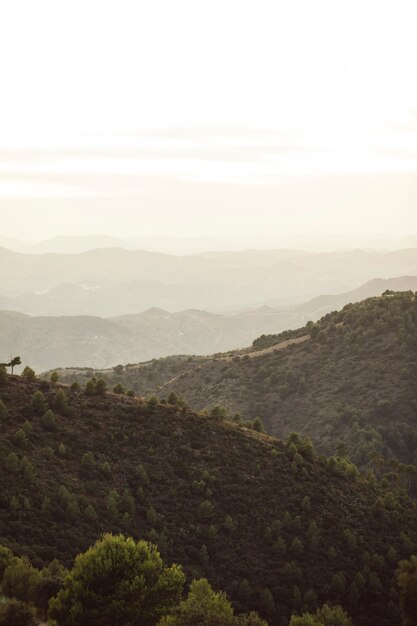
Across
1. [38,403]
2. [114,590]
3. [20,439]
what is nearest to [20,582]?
[114,590]

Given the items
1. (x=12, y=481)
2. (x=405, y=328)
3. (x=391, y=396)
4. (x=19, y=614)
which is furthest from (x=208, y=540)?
(x=405, y=328)

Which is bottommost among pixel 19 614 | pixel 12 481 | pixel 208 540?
pixel 208 540

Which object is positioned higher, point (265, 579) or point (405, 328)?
point (405, 328)

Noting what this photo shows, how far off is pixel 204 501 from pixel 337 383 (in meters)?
63.6

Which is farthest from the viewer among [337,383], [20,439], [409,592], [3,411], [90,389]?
[337,383]

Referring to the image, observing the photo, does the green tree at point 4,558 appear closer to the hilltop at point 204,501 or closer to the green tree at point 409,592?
the hilltop at point 204,501

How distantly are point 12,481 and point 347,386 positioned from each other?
7397 centimetres

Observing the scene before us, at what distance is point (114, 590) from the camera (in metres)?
31.7

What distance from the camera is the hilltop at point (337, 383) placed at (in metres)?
101

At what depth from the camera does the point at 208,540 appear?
5125 cm

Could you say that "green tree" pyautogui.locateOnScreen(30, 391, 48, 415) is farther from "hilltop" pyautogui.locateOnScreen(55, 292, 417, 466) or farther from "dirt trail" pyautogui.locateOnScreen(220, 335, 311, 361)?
"dirt trail" pyautogui.locateOnScreen(220, 335, 311, 361)

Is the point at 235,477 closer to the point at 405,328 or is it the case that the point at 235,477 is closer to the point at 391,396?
the point at 391,396

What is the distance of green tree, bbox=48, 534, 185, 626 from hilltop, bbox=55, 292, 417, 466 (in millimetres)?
61890

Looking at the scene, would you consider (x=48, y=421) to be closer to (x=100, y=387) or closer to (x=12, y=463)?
(x=12, y=463)
